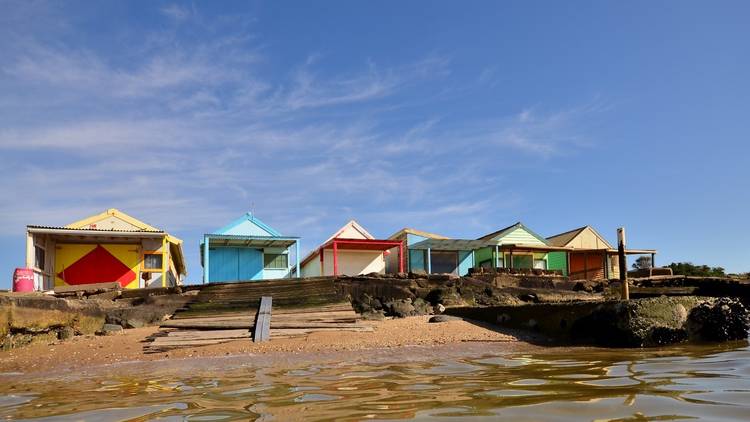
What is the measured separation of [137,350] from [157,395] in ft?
16.0

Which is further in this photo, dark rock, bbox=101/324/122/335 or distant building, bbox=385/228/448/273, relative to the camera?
distant building, bbox=385/228/448/273

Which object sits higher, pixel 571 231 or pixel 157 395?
pixel 571 231

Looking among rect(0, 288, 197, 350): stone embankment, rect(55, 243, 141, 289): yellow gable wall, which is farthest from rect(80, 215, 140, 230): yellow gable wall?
rect(0, 288, 197, 350): stone embankment

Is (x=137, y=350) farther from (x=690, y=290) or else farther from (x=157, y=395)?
(x=690, y=290)

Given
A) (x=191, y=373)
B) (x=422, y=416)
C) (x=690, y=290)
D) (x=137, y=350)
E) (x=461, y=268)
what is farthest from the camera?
(x=461, y=268)

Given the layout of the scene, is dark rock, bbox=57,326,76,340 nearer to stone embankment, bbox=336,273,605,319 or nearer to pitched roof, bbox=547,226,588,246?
stone embankment, bbox=336,273,605,319

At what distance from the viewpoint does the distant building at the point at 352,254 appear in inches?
968

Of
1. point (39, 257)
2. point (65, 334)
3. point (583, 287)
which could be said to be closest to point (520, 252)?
point (583, 287)

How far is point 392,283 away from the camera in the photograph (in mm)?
13477

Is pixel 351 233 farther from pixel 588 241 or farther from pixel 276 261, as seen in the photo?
pixel 588 241

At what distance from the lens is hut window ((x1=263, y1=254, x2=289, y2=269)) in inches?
969

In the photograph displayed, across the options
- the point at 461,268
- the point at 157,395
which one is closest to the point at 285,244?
the point at 461,268

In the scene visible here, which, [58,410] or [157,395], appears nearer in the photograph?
[58,410]

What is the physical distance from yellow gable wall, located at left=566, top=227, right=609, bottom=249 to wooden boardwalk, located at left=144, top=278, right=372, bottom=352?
23.1 metres
